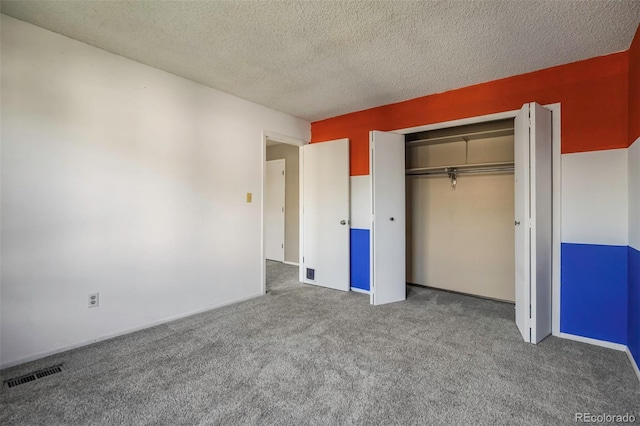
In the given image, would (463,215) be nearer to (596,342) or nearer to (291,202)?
(596,342)

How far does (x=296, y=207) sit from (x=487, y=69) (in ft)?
12.6

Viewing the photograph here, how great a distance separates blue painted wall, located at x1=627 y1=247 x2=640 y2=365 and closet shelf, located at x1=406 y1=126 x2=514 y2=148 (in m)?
1.72

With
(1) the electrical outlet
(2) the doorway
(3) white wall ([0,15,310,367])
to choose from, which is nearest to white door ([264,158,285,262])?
(2) the doorway

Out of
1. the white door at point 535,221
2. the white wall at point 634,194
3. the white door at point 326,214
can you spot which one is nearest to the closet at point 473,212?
the white door at point 535,221

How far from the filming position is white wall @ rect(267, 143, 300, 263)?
573 cm

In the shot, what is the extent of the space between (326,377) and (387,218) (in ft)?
6.60

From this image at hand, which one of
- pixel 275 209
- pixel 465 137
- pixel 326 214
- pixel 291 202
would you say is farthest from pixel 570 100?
pixel 275 209

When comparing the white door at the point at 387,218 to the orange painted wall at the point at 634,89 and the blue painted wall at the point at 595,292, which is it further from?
the orange painted wall at the point at 634,89

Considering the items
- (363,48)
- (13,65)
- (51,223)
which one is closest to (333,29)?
(363,48)

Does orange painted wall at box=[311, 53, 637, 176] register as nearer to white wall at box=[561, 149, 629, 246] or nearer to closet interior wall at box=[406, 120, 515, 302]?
white wall at box=[561, 149, 629, 246]

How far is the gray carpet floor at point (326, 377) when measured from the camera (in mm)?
1632

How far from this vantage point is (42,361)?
2.16 meters

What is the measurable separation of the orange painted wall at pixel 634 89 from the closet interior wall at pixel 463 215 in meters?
1.14

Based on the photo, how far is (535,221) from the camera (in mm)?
Answer: 2455
